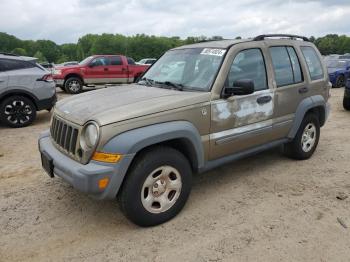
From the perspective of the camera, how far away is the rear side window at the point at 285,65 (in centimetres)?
481

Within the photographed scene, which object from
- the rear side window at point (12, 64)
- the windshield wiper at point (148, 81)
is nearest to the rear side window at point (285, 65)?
the windshield wiper at point (148, 81)

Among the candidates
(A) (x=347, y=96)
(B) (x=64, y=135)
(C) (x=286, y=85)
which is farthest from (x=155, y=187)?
(A) (x=347, y=96)

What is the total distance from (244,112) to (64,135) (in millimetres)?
2043

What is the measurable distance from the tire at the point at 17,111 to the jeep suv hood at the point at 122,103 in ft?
14.9

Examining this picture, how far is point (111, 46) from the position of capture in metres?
108

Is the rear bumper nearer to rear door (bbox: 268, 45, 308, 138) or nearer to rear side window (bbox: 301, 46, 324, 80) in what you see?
rear door (bbox: 268, 45, 308, 138)

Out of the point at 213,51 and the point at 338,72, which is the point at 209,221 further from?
the point at 338,72

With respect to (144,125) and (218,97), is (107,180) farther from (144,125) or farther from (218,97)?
(218,97)

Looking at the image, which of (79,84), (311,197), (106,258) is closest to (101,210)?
(106,258)

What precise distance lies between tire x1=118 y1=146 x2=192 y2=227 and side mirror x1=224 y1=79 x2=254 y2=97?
3.00ft

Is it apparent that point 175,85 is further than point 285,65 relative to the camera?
No

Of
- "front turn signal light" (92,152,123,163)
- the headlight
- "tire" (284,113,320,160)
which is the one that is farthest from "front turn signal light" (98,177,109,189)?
"tire" (284,113,320,160)

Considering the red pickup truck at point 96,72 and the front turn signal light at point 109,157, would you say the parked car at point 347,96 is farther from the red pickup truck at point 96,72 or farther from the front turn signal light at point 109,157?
the front turn signal light at point 109,157

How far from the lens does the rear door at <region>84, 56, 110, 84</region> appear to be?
15.8 metres
